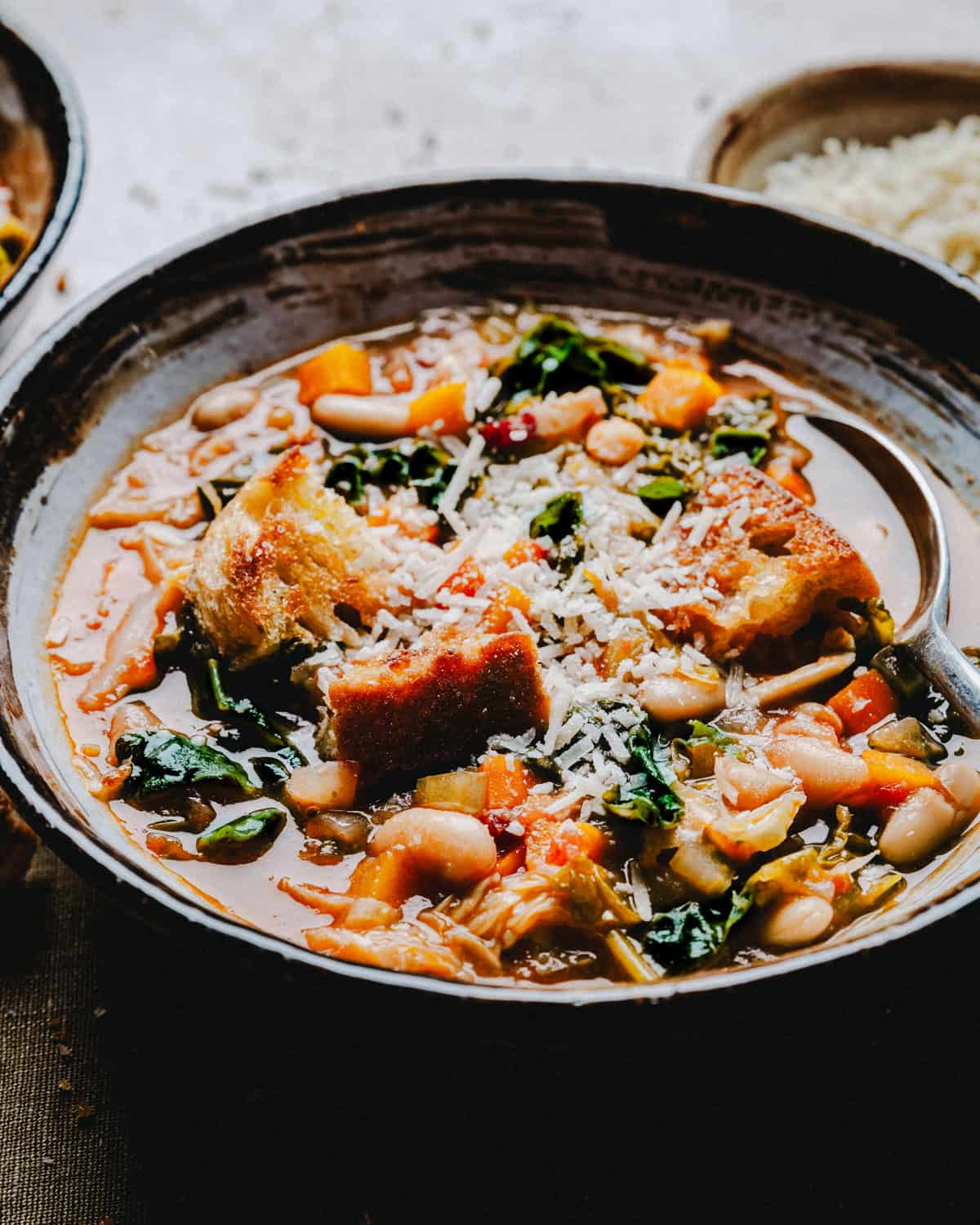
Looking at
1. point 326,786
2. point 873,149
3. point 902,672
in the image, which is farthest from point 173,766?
point 873,149

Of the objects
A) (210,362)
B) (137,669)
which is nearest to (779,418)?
(210,362)

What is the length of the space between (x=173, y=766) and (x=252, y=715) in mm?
227

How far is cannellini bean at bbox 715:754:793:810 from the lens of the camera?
9.16 feet

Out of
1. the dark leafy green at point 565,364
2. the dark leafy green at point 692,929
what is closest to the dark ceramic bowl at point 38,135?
the dark leafy green at point 565,364

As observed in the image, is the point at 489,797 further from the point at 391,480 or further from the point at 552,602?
the point at 391,480

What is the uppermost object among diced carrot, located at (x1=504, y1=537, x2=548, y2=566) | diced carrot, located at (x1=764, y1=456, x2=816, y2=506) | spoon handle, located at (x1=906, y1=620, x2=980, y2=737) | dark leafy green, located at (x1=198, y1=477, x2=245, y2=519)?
diced carrot, located at (x1=764, y1=456, x2=816, y2=506)

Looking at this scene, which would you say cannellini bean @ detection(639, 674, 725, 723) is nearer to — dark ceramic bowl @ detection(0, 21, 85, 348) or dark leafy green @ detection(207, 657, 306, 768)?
dark leafy green @ detection(207, 657, 306, 768)

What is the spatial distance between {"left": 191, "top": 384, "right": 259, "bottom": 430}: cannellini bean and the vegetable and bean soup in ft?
0.04

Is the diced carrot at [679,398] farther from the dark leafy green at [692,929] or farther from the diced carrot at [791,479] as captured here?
the dark leafy green at [692,929]

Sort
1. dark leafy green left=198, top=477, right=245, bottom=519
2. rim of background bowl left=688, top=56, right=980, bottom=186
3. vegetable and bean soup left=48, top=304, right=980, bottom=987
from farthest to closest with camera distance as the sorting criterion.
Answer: rim of background bowl left=688, top=56, right=980, bottom=186 < dark leafy green left=198, top=477, right=245, bottom=519 < vegetable and bean soup left=48, top=304, right=980, bottom=987

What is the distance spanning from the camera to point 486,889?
107 inches

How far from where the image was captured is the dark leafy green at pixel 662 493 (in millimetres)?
3443

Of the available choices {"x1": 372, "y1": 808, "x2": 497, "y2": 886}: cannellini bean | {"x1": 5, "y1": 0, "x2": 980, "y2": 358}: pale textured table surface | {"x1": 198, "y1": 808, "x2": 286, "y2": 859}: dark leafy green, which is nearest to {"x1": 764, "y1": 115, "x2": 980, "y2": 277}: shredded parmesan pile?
{"x1": 5, "y1": 0, "x2": 980, "y2": 358}: pale textured table surface

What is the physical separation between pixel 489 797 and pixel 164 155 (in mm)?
3825
